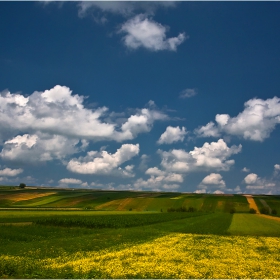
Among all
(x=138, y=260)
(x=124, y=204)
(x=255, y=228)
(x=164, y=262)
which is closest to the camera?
(x=164, y=262)

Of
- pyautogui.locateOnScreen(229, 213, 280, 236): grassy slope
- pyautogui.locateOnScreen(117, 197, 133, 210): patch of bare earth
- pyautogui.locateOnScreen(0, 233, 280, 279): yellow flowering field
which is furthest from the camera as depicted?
pyautogui.locateOnScreen(117, 197, 133, 210): patch of bare earth

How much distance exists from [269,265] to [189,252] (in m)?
7.75

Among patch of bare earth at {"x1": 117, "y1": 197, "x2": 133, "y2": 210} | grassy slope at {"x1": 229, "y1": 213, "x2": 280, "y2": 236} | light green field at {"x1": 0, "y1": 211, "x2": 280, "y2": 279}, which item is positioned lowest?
patch of bare earth at {"x1": 117, "y1": 197, "x2": 133, "y2": 210}

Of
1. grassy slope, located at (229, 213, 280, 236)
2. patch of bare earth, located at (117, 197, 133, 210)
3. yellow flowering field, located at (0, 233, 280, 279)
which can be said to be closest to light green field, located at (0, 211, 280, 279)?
yellow flowering field, located at (0, 233, 280, 279)

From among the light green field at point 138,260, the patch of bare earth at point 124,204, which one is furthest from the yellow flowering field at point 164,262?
the patch of bare earth at point 124,204

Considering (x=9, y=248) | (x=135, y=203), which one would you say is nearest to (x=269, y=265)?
(x=9, y=248)

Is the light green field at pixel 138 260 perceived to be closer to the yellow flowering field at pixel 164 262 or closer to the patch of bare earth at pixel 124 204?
the yellow flowering field at pixel 164 262

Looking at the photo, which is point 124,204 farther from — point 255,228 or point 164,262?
point 164,262

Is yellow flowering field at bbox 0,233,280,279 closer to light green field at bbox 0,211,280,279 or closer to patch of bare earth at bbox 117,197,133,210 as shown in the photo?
light green field at bbox 0,211,280,279

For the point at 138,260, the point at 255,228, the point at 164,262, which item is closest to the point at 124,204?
the point at 255,228

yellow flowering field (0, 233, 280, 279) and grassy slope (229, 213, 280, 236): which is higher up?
yellow flowering field (0, 233, 280, 279)

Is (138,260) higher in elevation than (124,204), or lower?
higher

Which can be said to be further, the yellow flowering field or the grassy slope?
the grassy slope

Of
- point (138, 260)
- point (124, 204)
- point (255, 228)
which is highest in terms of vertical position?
point (138, 260)
